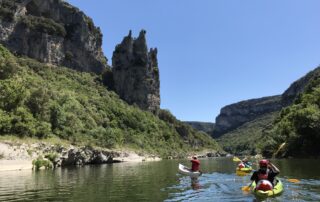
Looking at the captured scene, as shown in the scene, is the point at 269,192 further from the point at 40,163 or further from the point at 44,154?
the point at 44,154

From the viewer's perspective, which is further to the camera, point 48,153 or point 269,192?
point 48,153

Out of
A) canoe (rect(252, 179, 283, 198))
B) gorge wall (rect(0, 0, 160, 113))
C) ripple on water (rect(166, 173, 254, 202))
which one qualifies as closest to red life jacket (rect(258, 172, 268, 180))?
canoe (rect(252, 179, 283, 198))

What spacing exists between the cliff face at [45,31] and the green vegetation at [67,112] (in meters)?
8.47

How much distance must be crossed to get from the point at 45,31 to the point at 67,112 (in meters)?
81.3

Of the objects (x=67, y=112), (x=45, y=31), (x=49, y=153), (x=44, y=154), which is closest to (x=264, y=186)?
(x=44, y=154)

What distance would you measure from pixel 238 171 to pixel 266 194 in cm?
1930

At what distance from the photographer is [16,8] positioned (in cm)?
16250

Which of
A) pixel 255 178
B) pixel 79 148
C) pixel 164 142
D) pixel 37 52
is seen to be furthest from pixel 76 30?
pixel 255 178

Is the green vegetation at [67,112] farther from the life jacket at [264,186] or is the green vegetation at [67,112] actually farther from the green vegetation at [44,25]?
the life jacket at [264,186]

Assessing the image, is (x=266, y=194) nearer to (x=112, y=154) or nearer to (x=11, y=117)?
(x=11, y=117)

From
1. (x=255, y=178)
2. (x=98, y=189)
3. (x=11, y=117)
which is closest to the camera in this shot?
(x=255, y=178)

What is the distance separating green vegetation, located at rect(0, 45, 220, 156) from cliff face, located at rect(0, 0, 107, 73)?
847 cm

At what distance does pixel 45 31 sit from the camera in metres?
172

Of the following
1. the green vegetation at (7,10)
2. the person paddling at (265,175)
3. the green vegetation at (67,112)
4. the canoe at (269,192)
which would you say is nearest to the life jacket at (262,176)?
the person paddling at (265,175)
